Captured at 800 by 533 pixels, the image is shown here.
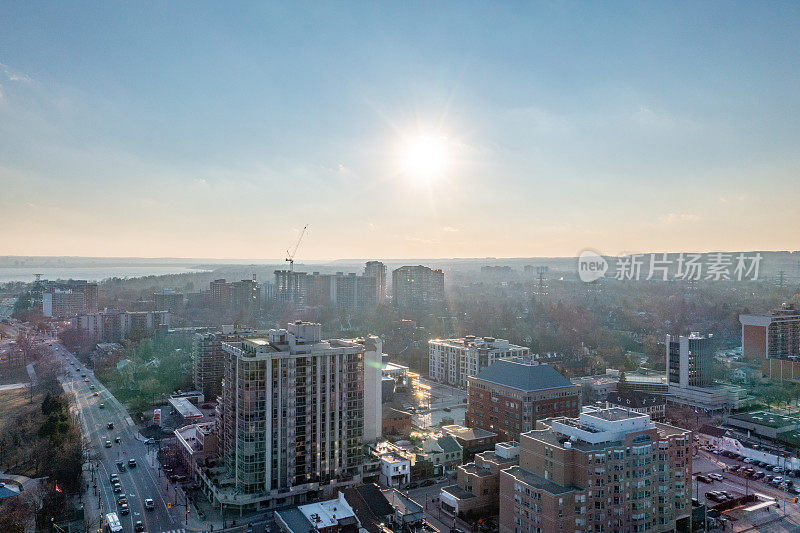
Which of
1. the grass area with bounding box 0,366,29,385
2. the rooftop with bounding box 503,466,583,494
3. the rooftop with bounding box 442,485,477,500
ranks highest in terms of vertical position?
the rooftop with bounding box 503,466,583,494

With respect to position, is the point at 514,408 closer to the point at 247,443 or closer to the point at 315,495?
the point at 315,495

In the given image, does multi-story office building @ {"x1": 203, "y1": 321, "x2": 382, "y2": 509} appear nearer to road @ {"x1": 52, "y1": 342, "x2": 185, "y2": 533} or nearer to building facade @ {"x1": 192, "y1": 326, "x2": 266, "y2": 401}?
road @ {"x1": 52, "y1": 342, "x2": 185, "y2": 533}

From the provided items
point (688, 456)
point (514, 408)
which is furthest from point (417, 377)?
point (688, 456)

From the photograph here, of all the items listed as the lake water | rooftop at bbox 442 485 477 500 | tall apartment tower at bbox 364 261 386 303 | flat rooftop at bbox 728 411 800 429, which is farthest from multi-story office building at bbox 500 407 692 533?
the lake water

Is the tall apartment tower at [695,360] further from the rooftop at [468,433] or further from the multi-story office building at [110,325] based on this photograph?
the multi-story office building at [110,325]

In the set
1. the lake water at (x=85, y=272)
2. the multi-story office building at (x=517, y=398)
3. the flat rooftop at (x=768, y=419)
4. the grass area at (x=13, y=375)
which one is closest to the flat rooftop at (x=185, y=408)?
the multi-story office building at (x=517, y=398)

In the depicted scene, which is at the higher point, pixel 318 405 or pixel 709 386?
pixel 318 405
